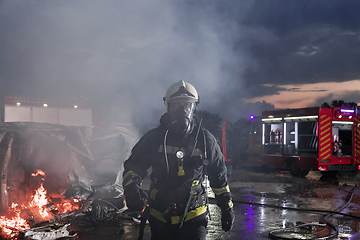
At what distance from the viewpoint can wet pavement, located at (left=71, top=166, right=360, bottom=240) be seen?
198 inches

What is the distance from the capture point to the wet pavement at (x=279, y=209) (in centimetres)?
504

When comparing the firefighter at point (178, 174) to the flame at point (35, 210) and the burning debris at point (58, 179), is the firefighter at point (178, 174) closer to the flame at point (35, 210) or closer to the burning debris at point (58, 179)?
the burning debris at point (58, 179)

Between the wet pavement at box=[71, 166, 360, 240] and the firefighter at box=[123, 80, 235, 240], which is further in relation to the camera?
the wet pavement at box=[71, 166, 360, 240]

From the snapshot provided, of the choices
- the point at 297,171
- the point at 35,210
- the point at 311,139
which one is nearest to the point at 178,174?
the point at 35,210

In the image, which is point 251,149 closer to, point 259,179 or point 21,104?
point 259,179

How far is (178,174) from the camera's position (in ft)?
8.54

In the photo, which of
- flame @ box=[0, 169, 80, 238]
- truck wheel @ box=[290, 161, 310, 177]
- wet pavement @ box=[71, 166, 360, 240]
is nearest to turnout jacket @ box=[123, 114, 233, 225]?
wet pavement @ box=[71, 166, 360, 240]

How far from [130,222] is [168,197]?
10.9ft

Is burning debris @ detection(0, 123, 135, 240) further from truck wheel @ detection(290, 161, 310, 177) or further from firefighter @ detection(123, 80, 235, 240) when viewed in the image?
truck wheel @ detection(290, 161, 310, 177)

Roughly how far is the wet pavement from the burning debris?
0.70 metres

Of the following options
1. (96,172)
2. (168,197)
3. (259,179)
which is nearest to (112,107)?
(96,172)

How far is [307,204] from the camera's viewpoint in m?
7.22

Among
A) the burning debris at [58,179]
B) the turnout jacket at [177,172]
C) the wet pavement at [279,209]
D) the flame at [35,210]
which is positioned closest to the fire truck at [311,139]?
the wet pavement at [279,209]

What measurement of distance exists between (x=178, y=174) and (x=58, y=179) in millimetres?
4292
